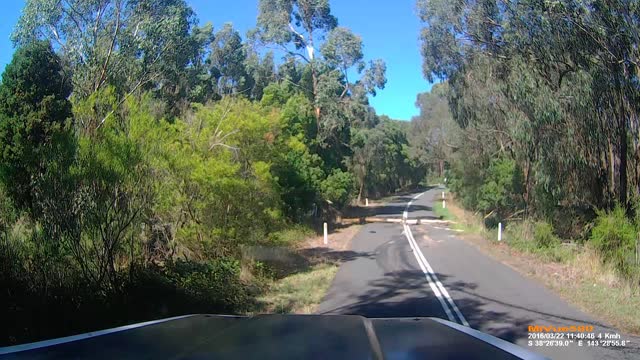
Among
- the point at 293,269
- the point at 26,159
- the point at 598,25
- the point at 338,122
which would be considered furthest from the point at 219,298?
the point at 338,122

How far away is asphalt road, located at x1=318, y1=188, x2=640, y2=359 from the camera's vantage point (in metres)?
7.88

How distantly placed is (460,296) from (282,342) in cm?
801

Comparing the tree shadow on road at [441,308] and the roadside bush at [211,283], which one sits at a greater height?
the roadside bush at [211,283]

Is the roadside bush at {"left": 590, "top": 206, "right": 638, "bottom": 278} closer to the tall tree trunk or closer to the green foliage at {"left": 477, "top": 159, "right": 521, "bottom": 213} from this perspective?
the tall tree trunk

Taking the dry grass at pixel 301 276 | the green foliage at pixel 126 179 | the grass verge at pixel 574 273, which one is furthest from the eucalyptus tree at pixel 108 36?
the grass verge at pixel 574 273

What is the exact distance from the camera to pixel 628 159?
1775 cm

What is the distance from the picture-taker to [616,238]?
1488 centimetres

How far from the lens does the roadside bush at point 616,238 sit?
1403 cm

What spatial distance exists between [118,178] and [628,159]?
16907mm

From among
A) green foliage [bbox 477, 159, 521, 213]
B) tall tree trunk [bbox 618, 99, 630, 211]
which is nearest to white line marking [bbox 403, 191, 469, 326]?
green foliage [bbox 477, 159, 521, 213]

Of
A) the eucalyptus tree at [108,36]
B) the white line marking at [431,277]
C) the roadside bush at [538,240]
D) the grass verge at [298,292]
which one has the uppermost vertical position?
the eucalyptus tree at [108,36]

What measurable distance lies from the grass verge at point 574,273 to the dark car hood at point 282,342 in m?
5.54
